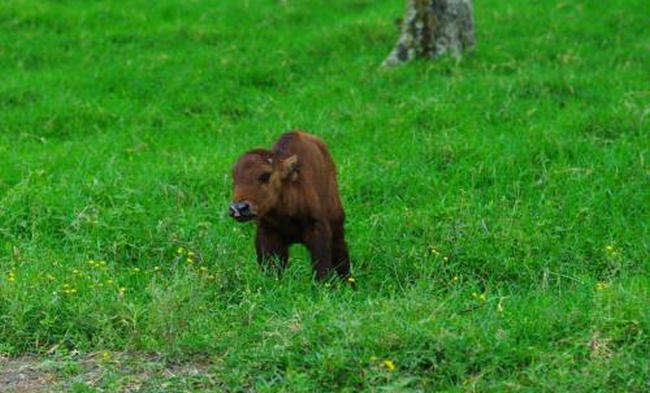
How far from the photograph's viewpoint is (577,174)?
9742 mm

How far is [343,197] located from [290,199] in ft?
7.21

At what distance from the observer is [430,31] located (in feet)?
43.4

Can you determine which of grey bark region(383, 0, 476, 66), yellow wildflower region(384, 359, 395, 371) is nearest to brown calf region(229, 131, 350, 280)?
yellow wildflower region(384, 359, 395, 371)

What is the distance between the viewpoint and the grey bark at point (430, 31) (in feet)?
43.4

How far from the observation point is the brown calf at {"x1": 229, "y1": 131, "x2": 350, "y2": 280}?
7.38 meters

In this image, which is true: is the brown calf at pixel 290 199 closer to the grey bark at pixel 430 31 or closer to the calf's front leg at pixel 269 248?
the calf's front leg at pixel 269 248

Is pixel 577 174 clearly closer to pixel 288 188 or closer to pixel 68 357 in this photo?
pixel 288 188

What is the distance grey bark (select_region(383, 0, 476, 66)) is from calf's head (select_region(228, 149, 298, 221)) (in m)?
5.94

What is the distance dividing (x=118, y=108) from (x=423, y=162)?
12.2ft

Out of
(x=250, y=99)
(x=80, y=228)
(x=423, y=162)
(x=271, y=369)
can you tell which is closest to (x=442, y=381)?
(x=271, y=369)

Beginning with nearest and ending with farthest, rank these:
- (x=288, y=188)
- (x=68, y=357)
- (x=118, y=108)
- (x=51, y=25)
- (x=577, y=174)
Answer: (x=68, y=357), (x=288, y=188), (x=577, y=174), (x=118, y=108), (x=51, y=25)

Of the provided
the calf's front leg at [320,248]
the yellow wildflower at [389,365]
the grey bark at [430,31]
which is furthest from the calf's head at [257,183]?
the grey bark at [430,31]

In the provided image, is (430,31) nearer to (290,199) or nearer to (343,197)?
(343,197)

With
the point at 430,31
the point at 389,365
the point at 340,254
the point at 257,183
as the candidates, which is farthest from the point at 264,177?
the point at 430,31
